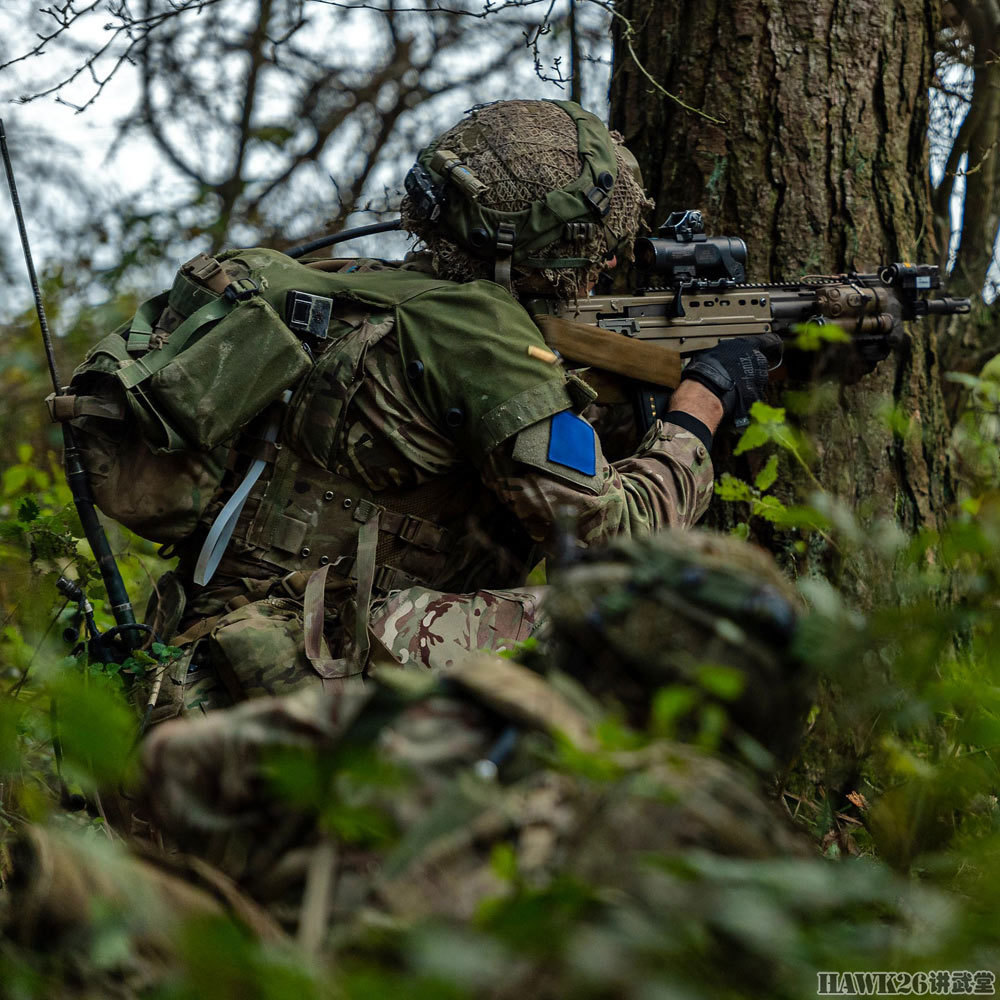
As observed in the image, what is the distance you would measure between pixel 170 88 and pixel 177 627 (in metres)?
5.47

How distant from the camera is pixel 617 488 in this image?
2857mm

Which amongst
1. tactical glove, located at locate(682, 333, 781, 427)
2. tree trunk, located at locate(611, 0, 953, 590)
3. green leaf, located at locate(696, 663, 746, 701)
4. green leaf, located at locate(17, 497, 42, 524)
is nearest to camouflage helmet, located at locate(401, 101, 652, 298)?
tactical glove, located at locate(682, 333, 781, 427)

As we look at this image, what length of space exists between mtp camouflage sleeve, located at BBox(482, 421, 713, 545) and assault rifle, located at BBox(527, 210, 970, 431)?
0.67 feet

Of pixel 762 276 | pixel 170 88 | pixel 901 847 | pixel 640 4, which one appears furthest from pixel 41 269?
pixel 901 847

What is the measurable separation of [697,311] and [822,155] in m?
0.72

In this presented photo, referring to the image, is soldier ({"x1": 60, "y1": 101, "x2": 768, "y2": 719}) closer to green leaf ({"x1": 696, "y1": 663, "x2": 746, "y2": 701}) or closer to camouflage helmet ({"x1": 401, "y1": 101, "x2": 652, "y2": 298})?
camouflage helmet ({"x1": 401, "y1": 101, "x2": 652, "y2": 298})

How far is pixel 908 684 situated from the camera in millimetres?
1502

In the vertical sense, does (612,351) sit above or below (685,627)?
above

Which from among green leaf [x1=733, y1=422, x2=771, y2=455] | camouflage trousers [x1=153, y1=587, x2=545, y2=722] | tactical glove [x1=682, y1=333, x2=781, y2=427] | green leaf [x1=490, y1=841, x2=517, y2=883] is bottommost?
camouflage trousers [x1=153, y1=587, x2=545, y2=722]

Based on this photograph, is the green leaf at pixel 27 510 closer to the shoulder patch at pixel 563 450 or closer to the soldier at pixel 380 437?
the soldier at pixel 380 437

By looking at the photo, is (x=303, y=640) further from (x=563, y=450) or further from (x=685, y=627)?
(x=685, y=627)

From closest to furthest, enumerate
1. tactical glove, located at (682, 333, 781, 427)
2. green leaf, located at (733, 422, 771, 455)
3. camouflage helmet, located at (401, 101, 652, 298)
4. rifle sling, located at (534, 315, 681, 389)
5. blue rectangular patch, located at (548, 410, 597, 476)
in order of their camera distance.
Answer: green leaf, located at (733, 422, 771, 455), blue rectangular patch, located at (548, 410, 597, 476), camouflage helmet, located at (401, 101, 652, 298), rifle sling, located at (534, 315, 681, 389), tactical glove, located at (682, 333, 781, 427)

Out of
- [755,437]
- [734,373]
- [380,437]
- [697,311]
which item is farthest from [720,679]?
[697,311]

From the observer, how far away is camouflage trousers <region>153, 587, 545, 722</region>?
2.63 m
